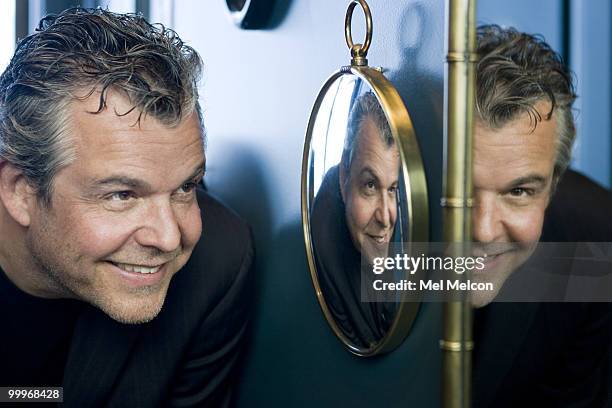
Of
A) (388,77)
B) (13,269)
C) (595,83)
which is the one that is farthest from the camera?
(13,269)

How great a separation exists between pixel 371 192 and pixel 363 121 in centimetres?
9

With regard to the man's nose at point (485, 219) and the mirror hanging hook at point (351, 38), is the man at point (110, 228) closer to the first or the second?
the mirror hanging hook at point (351, 38)

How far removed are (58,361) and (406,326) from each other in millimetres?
743

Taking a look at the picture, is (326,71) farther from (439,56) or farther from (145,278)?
(145,278)

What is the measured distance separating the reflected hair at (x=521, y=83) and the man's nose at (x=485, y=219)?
78 millimetres

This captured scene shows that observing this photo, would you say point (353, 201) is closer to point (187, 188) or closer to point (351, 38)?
point (351, 38)

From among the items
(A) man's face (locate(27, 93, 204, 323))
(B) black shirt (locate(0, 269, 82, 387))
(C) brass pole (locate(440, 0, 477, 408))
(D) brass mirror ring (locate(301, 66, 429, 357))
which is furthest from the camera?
(B) black shirt (locate(0, 269, 82, 387))

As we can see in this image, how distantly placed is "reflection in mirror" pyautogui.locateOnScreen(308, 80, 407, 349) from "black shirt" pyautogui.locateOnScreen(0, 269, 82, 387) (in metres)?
0.52

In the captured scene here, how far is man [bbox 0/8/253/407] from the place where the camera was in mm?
1231

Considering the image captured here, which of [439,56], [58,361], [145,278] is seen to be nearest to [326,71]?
[439,56]

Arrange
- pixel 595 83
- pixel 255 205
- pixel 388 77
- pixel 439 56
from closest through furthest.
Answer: pixel 595 83, pixel 439 56, pixel 388 77, pixel 255 205

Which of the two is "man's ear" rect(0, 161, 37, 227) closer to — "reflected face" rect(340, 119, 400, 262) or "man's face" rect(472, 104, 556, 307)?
"reflected face" rect(340, 119, 400, 262)

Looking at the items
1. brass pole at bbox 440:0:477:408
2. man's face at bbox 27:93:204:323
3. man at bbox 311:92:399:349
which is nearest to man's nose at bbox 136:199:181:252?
man's face at bbox 27:93:204:323

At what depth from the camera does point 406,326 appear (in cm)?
99
